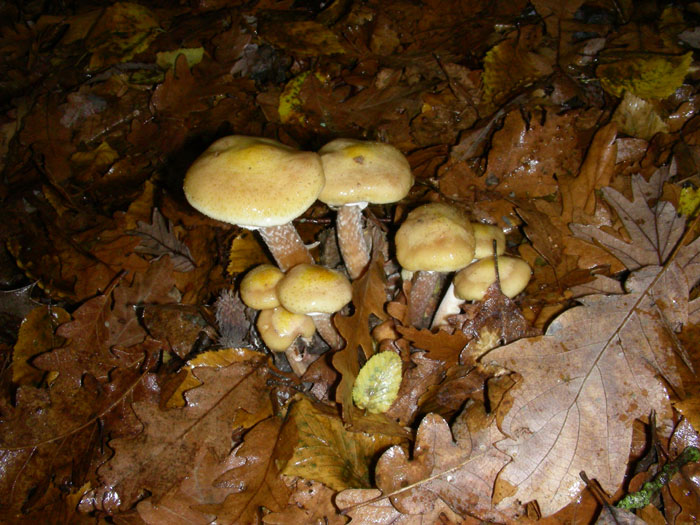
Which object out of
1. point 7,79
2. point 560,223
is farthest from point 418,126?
point 7,79

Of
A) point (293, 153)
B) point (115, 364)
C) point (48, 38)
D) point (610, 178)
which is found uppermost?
point (293, 153)

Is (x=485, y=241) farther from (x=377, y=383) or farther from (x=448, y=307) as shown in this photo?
(x=377, y=383)

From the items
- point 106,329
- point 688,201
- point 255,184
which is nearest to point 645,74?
point 688,201

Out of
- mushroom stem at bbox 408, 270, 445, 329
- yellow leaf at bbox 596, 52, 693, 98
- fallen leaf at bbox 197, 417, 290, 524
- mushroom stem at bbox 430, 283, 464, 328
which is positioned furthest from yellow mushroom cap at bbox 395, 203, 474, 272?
yellow leaf at bbox 596, 52, 693, 98

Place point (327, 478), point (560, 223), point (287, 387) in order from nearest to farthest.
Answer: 1. point (327, 478)
2. point (287, 387)
3. point (560, 223)

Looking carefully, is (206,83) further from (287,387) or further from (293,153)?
(287,387)

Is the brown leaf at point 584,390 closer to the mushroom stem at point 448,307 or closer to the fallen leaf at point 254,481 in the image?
the mushroom stem at point 448,307

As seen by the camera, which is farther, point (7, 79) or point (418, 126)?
point (7, 79)
